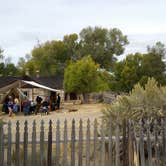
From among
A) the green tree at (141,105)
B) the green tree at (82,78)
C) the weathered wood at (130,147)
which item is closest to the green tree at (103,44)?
the green tree at (82,78)

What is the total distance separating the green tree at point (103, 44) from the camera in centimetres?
7575

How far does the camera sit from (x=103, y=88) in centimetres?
5816

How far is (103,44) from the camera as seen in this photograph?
77750 millimetres

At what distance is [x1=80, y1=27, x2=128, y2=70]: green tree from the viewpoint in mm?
75750

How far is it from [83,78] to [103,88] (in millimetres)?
9886

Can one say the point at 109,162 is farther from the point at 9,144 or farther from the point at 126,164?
the point at 9,144

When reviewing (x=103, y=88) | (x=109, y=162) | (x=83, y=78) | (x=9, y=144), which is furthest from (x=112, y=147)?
(x=103, y=88)

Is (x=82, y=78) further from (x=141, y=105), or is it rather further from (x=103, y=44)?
(x=141, y=105)

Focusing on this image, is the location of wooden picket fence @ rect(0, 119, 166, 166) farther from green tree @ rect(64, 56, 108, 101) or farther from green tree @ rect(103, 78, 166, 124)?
green tree @ rect(64, 56, 108, 101)

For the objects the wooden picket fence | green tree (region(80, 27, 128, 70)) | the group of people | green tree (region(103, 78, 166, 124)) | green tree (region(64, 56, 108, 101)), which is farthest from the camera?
green tree (region(80, 27, 128, 70))

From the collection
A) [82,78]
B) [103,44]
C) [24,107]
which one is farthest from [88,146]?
[103,44]

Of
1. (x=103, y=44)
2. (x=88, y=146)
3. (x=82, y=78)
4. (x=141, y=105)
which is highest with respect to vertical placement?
(x=103, y=44)

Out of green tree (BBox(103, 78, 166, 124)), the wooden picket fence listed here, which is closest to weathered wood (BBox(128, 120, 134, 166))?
the wooden picket fence

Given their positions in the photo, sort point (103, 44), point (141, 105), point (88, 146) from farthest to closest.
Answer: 1. point (103, 44)
2. point (141, 105)
3. point (88, 146)
